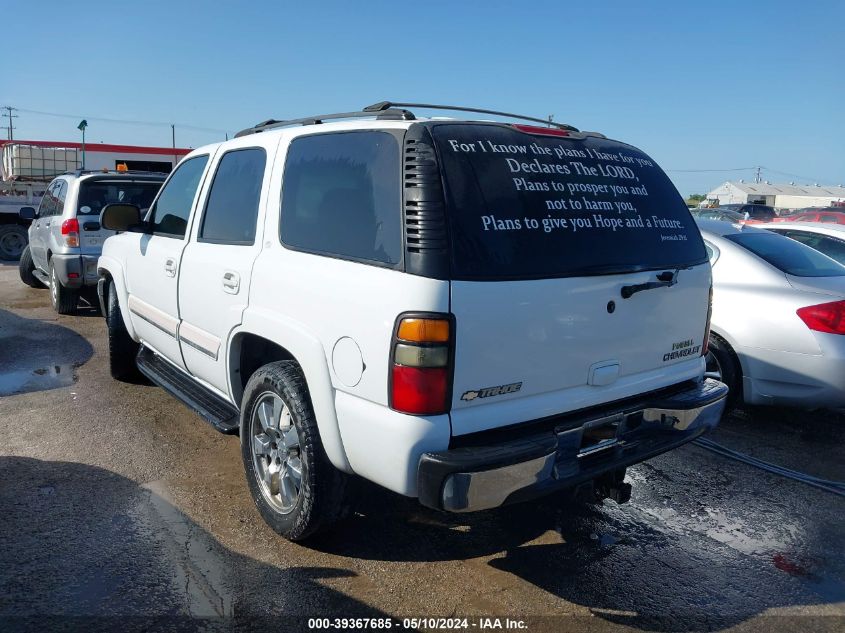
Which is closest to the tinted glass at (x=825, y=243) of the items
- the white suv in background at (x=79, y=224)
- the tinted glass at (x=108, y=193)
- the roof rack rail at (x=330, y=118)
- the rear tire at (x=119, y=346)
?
the roof rack rail at (x=330, y=118)

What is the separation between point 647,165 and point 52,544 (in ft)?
11.8

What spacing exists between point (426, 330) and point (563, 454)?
0.86 meters

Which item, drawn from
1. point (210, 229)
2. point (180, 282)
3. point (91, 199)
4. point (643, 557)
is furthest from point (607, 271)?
point (91, 199)

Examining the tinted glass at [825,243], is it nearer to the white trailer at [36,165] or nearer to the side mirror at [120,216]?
the side mirror at [120,216]

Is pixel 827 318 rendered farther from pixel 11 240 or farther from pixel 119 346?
pixel 11 240

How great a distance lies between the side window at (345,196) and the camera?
2807 mm

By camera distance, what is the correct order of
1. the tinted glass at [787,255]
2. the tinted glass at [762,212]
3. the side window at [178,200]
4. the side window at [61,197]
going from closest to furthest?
the side window at [178,200], the tinted glass at [787,255], the side window at [61,197], the tinted glass at [762,212]

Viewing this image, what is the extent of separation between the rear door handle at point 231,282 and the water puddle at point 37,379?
10.3 ft

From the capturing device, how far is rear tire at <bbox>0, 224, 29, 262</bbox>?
48.1ft

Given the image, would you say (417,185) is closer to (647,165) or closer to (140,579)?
(647,165)

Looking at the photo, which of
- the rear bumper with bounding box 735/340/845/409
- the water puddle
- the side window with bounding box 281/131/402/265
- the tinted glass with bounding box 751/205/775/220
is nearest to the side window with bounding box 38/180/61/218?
the water puddle

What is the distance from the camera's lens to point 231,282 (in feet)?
12.0

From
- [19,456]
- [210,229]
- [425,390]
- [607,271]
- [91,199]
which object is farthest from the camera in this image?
[91,199]

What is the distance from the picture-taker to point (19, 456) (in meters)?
4.42
